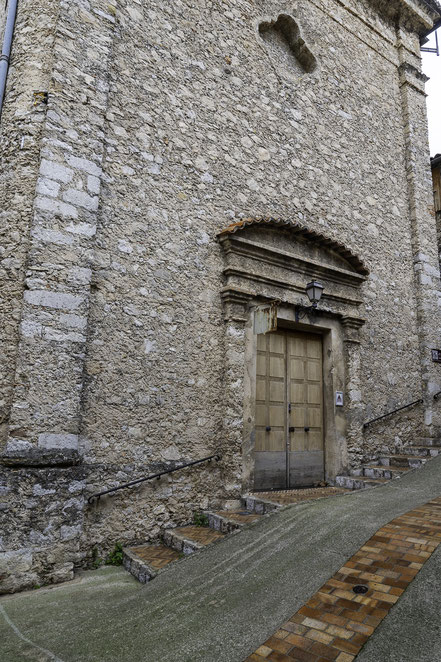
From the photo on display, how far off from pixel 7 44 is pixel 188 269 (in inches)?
112

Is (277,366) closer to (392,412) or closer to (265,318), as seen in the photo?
(265,318)

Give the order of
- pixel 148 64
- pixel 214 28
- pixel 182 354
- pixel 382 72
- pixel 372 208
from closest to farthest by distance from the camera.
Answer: pixel 182 354
pixel 148 64
pixel 214 28
pixel 372 208
pixel 382 72

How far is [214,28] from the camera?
578 cm

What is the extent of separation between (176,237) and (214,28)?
123 inches

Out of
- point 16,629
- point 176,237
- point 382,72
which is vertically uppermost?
point 382,72

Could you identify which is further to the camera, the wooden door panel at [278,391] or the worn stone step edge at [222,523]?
the wooden door panel at [278,391]

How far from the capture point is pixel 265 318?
16.0ft

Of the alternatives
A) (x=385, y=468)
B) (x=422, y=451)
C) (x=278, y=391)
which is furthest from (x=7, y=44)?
(x=422, y=451)

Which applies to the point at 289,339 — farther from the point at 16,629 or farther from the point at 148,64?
the point at 16,629

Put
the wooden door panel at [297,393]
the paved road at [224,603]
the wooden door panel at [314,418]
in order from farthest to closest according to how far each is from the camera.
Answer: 1. the wooden door panel at [314,418]
2. the wooden door panel at [297,393]
3. the paved road at [224,603]

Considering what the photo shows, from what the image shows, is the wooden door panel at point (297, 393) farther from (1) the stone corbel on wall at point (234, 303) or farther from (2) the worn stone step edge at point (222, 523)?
(2) the worn stone step edge at point (222, 523)

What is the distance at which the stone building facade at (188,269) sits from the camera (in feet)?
12.3

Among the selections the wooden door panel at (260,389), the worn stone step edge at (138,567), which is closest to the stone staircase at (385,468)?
the wooden door panel at (260,389)

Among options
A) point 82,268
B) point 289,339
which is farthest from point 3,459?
point 289,339
